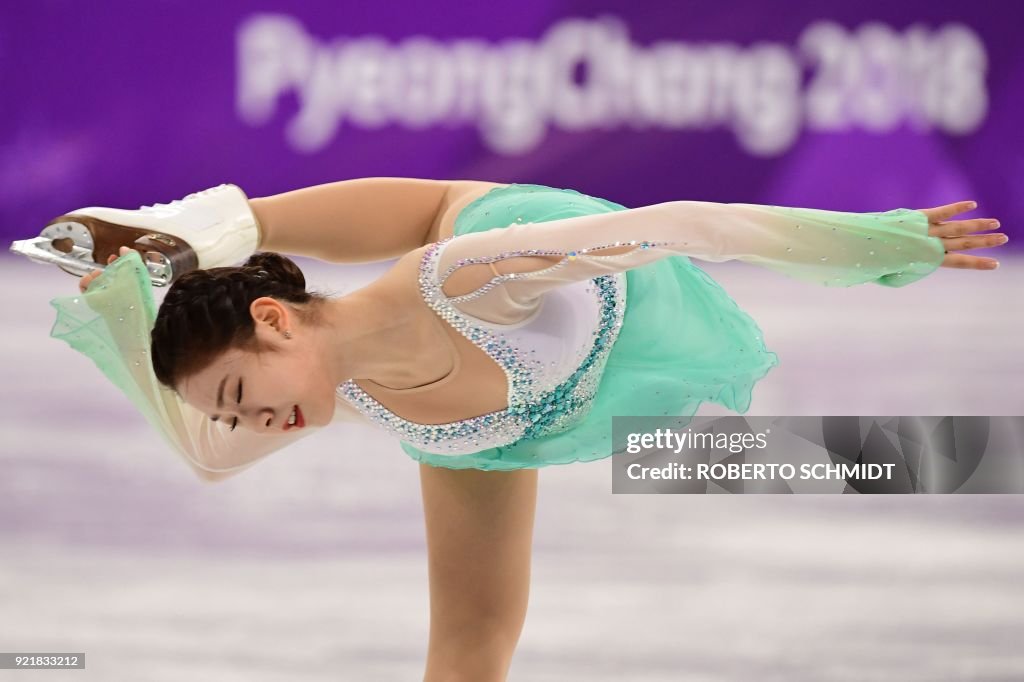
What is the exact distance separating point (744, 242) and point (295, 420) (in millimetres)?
817

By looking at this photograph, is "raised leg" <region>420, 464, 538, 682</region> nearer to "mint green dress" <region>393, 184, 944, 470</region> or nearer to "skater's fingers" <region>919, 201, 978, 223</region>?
"mint green dress" <region>393, 184, 944, 470</region>

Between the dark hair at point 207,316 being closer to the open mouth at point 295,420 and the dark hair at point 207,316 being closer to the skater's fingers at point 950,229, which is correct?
the open mouth at point 295,420

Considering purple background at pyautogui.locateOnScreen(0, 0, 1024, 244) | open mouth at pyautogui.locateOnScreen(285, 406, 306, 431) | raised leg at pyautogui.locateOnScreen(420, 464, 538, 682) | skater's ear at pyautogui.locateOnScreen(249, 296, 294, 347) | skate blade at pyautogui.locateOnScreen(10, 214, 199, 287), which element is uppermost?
purple background at pyautogui.locateOnScreen(0, 0, 1024, 244)

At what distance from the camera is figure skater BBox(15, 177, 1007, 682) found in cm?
231

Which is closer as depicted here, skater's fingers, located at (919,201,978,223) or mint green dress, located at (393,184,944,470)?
skater's fingers, located at (919,201,978,223)

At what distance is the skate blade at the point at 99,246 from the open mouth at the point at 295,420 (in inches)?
14.8

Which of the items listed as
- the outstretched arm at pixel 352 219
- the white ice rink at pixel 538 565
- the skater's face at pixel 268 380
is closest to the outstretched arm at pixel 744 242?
the skater's face at pixel 268 380

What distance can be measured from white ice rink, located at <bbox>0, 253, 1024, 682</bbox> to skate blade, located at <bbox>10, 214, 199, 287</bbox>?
3.51 ft

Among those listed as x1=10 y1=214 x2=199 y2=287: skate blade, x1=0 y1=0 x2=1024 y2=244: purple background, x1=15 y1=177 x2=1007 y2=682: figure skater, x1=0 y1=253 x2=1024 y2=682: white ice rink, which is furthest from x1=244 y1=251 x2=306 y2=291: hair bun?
x1=0 y1=0 x2=1024 y2=244: purple background

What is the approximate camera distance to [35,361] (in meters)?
4.73

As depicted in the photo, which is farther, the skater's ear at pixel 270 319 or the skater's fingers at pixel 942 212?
the skater's ear at pixel 270 319

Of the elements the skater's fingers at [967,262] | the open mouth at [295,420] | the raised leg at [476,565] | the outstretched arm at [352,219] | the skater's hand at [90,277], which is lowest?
the raised leg at [476,565]

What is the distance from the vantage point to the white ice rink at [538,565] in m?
3.26

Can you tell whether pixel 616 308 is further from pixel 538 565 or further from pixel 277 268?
pixel 538 565
